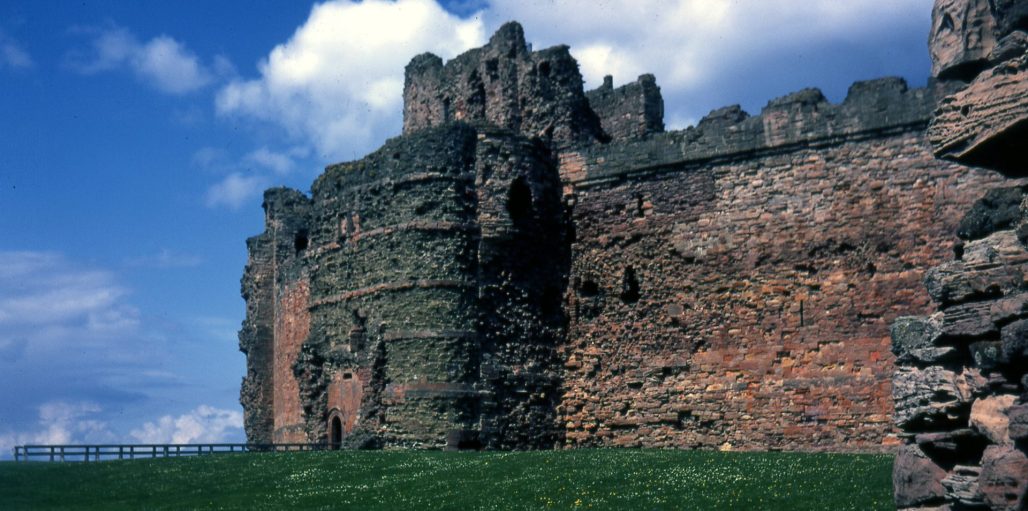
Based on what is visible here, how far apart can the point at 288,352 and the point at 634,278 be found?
1177cm

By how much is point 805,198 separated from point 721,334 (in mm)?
3286

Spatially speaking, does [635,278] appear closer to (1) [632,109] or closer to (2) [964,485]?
(1) [632,109]

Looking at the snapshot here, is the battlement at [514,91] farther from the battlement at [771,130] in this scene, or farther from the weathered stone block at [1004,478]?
the weathered stone block at [1004,478]

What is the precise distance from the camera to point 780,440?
24.4m

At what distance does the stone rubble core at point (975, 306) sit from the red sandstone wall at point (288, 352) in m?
24.9

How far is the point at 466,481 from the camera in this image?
1975 centimetres

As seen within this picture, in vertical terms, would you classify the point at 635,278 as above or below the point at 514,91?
below

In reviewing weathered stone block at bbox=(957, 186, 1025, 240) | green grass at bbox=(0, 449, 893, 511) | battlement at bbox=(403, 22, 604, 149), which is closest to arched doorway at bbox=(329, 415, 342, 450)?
green grass at bbox=(0, 449, 893, 511)

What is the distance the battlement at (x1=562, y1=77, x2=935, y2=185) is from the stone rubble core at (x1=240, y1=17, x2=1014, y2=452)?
0.04m

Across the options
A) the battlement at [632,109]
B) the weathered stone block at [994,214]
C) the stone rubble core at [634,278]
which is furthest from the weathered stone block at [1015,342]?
the battlement at [632,109]

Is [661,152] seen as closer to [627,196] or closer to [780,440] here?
[627,196]

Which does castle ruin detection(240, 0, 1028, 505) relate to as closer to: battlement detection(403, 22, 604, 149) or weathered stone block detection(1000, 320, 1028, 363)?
battlement detection(403, 22, 604, 149)

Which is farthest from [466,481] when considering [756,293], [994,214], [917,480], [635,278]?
[994,214]

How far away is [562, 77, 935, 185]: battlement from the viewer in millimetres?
23938
